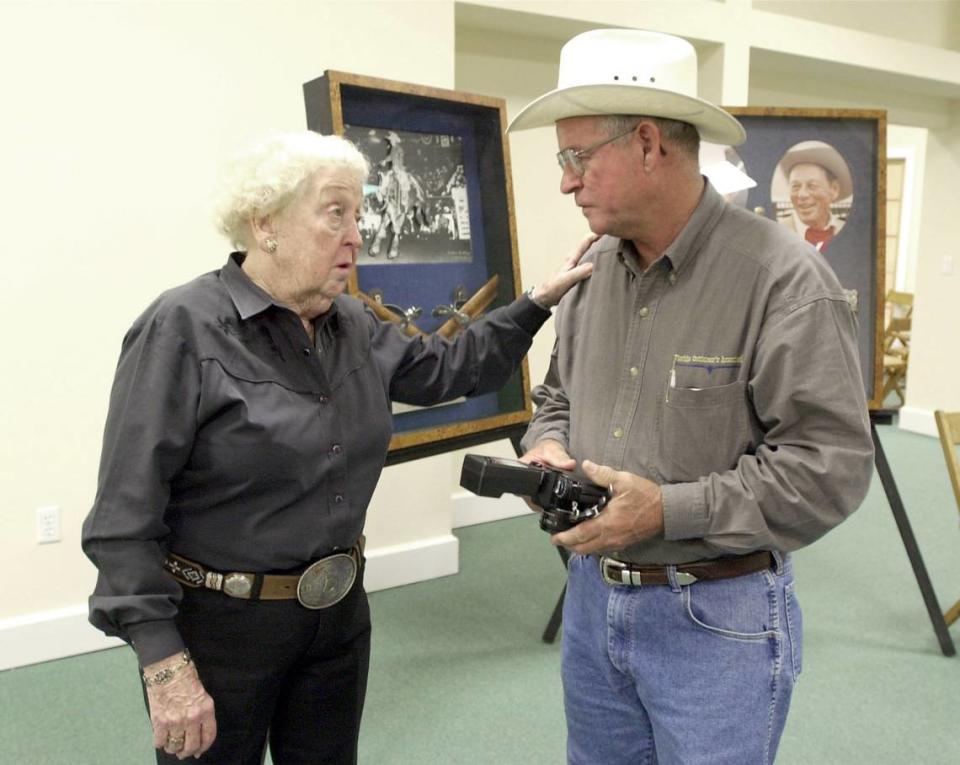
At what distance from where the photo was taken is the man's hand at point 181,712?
3.96 ft

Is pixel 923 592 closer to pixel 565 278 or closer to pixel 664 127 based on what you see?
pixel 565 278

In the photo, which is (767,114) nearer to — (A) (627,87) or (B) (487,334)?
(B) (487,334)

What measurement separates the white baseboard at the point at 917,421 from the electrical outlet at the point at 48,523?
19.4 feet

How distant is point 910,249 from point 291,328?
30.6 ft

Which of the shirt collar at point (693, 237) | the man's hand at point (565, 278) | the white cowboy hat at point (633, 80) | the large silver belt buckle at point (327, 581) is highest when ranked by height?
the white cowboy hat at point (633, 80)

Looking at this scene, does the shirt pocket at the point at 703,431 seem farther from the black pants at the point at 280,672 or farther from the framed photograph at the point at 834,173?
the framed photograph at the point at 834,173

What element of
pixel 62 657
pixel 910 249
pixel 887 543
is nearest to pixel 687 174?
pixel 62 657

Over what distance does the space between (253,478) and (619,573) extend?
1.89 ft

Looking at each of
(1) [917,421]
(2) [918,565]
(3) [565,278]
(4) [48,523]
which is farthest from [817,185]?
(1) [917,421]

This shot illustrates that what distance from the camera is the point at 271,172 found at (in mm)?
1294

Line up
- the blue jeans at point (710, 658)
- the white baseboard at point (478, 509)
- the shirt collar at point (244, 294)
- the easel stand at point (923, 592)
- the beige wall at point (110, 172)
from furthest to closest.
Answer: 1. the white baseboard at point (478, 509)
2. the easel stand at point (923, 592)
3. the beige wall at point (110, 172)
4. the shirt collar at point (244, 294)
5. the blue jeans at point (710, 658)

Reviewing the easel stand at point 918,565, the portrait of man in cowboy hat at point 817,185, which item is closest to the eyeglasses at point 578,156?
the portrait of man in cowboy hat at point 817,185

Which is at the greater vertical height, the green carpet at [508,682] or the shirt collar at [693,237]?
the shirt collar at [693,237]

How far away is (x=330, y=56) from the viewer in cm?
296
